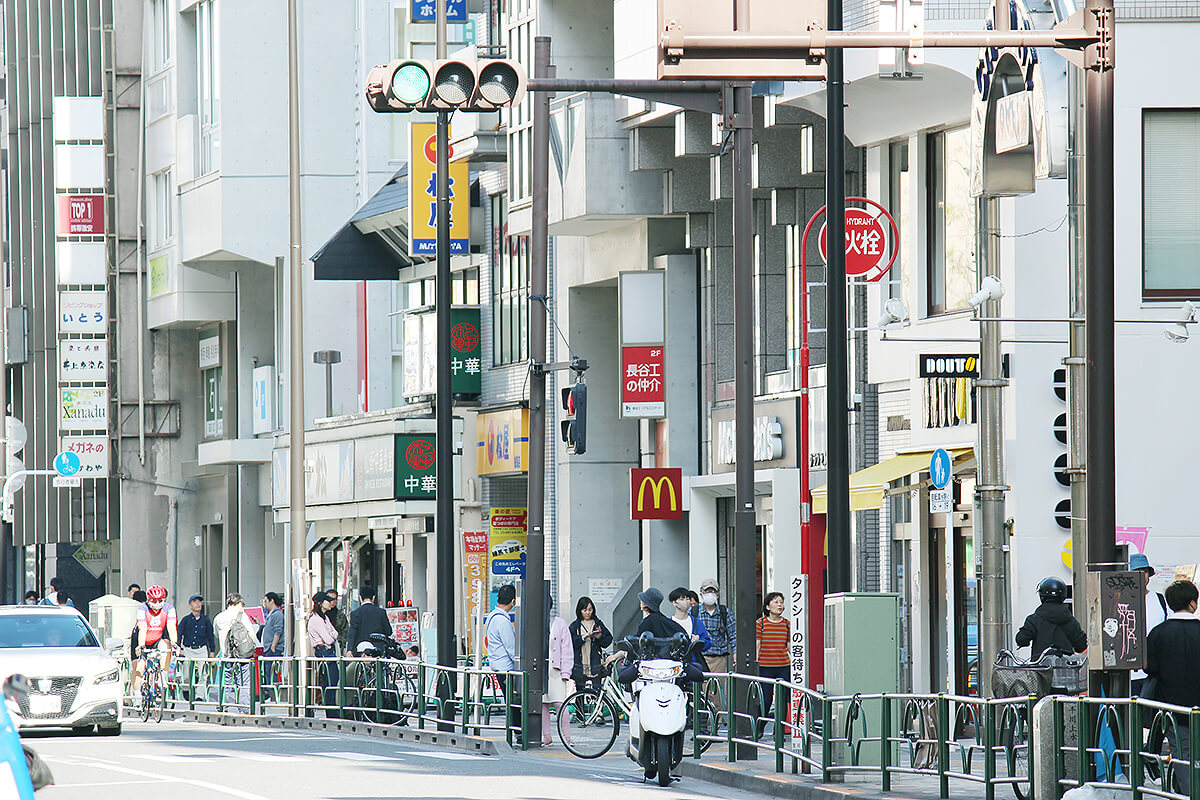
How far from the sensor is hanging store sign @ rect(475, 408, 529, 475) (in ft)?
123

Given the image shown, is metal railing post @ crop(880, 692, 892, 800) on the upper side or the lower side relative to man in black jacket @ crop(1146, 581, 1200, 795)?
lower

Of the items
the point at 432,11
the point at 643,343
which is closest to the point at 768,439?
the point at 643,343

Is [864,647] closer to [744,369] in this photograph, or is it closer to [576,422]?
[744,369]

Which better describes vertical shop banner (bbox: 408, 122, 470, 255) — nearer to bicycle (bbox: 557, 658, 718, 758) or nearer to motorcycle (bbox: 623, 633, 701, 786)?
bicycle (bbox: 557, 658, 718, 758)

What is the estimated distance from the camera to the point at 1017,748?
15352 mm

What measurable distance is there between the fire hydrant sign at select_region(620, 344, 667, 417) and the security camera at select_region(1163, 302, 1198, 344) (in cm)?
1131

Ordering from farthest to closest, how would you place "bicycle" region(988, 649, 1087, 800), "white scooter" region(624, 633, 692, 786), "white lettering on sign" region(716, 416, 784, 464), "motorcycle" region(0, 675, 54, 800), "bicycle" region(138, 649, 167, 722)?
"bicycle" region(138, 649, 167, 722), "white lettering on sign" region(716, 416, 784, 464), "white scooter" region(624, 633, 692, 786), "bicycle" region(988, 649, 1087, 800), "motorcycle" region(0, 675, 54, 800)

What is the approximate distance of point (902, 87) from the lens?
26156mm

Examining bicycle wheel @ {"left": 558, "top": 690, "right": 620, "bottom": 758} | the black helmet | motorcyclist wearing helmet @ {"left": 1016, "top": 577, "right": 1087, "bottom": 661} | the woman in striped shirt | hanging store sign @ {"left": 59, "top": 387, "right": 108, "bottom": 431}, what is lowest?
bicycle wheel @ {"left": 558, "top": 690, "right": 620, "bottom": 758}

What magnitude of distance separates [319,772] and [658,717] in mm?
3124

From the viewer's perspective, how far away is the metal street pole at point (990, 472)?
20203 mm

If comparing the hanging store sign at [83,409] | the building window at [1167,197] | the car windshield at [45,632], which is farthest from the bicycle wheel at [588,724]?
the hanging store sign at [83,409]

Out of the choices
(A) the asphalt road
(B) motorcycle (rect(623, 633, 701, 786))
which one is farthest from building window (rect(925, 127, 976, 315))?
(B) motorcycle (rect(623, 633, 701, 786))

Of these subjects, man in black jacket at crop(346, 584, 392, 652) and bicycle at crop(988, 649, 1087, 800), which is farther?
man in black jacket at crop(346, 584, 392, 652)
